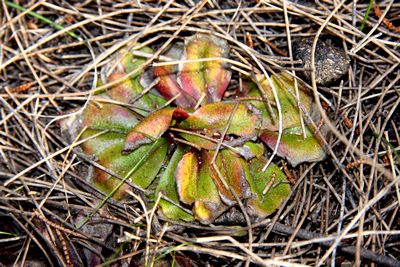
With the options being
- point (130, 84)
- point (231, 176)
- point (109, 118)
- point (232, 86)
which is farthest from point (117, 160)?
point (232, 86)

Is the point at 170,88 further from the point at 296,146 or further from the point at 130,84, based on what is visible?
the point at 296,146

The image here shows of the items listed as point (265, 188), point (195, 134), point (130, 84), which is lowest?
point (265, 188)

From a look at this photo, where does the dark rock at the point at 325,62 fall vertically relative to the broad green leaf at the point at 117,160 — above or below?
above

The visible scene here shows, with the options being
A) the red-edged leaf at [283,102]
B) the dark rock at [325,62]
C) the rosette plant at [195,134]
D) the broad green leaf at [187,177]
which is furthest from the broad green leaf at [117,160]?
the dark rock at [325,62]

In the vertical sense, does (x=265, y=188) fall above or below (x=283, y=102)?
below

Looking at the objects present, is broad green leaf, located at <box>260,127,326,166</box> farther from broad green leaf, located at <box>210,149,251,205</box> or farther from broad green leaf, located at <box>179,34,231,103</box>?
broad green leaf, located at <box>179,34,231,103</box>

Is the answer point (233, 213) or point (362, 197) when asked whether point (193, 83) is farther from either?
point (362, 197)

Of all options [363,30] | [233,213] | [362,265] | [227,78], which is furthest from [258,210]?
[363,30]

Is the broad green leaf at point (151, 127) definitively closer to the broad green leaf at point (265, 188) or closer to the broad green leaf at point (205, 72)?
the broad green leaf at point (205, 72)
